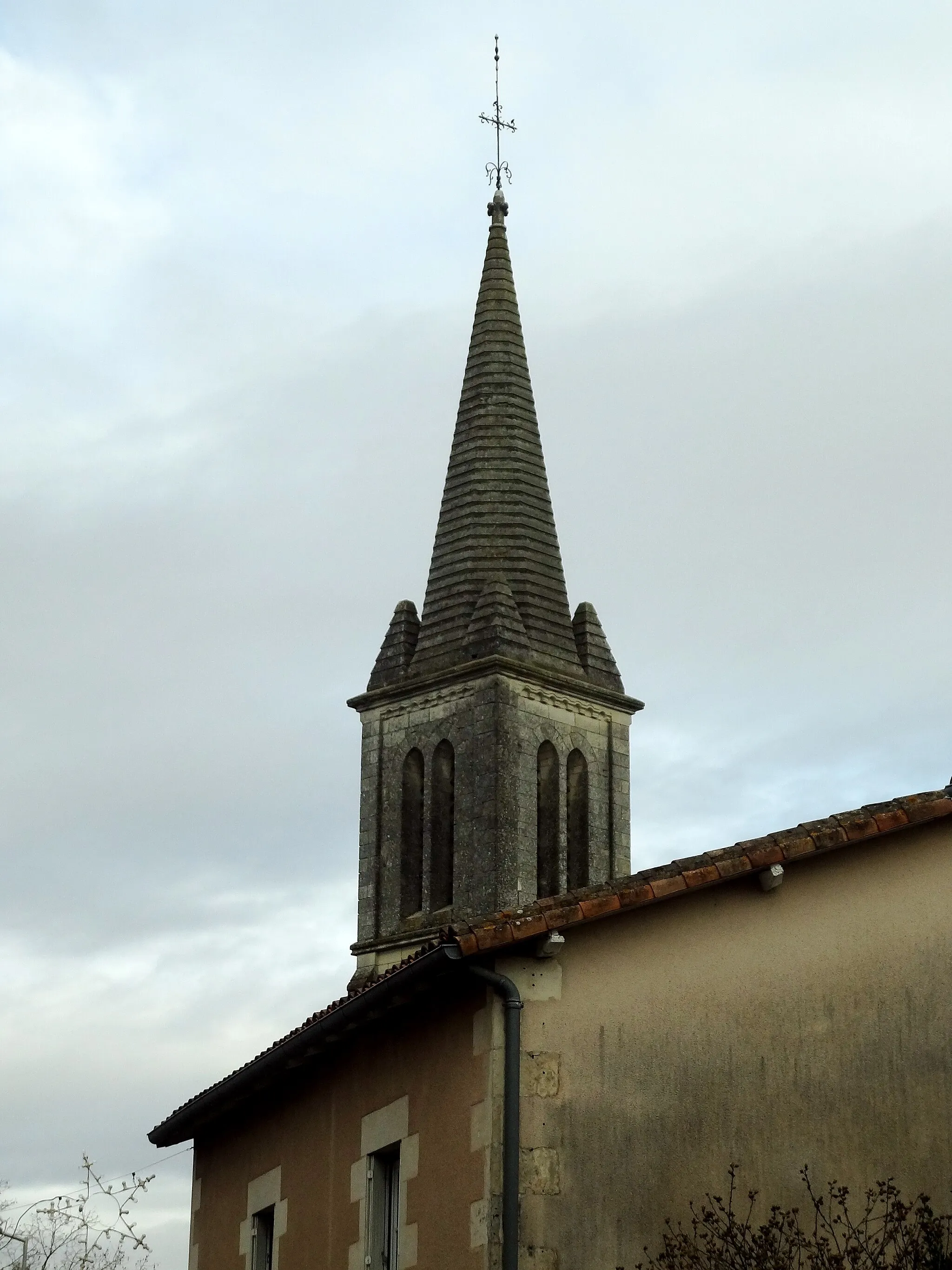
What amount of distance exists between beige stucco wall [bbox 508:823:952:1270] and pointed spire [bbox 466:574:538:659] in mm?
27630

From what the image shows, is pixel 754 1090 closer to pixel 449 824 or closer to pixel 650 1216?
pixel 650 1216

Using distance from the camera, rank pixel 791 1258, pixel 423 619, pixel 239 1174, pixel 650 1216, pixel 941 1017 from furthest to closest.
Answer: pixel 423 619, pixel 239 1174, pixel 941 1017, pixel 650 1216, pixel 791 1258

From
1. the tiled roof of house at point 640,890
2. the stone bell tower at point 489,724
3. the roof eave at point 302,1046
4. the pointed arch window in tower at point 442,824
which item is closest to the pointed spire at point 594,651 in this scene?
the stone bell tower at point 489,724

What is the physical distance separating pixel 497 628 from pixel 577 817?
3.81 metres

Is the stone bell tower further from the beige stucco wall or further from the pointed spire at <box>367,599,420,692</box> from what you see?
the beige stucco wall

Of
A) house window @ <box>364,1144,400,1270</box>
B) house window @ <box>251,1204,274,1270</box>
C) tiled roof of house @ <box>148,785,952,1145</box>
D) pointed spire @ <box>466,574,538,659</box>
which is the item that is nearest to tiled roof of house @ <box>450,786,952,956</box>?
tiled roof of house @ <box>148,785,952,1145</box>

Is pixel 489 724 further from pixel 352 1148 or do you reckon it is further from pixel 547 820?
pixel 352 1148

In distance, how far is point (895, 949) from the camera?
53.6 ft

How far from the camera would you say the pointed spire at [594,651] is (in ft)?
151

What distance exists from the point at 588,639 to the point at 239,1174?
27038 mm

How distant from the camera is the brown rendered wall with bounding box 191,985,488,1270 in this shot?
15180 mm

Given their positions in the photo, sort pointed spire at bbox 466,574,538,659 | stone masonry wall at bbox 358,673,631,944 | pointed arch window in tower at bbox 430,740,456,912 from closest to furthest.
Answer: stone masonry wall at bbox 358,673,631,944 < pointed arch window in tower at bbox 430,740,456,912 < pointed spire at bbox 466,574,538,659

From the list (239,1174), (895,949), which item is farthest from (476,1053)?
(239,1174)

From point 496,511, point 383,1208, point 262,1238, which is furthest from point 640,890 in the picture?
point 496,511
